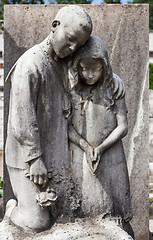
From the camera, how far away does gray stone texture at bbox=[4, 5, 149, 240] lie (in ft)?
11.1

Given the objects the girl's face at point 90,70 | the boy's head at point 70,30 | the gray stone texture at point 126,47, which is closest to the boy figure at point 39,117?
the boy's head at point 70,30

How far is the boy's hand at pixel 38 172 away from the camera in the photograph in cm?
244

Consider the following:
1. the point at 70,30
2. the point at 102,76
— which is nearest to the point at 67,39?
the point at 70,30

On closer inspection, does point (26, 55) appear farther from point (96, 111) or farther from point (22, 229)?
point (22, 229)

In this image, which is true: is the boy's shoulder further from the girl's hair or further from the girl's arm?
the girl's arm

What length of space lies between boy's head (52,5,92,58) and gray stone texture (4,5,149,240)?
3.24 ft

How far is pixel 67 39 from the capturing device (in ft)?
7.83

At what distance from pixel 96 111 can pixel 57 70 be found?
1.14ft

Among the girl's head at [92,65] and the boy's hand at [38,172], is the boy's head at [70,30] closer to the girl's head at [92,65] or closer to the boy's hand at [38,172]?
the girl's head at [92,65]

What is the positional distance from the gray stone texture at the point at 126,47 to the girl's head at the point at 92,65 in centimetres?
91

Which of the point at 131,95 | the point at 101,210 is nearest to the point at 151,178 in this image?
the point at 131,95

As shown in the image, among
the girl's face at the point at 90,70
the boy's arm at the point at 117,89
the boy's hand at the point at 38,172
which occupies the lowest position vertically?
the boy's hand at the point at 38,172

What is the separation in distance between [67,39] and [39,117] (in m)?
0.49

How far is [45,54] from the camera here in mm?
2514
